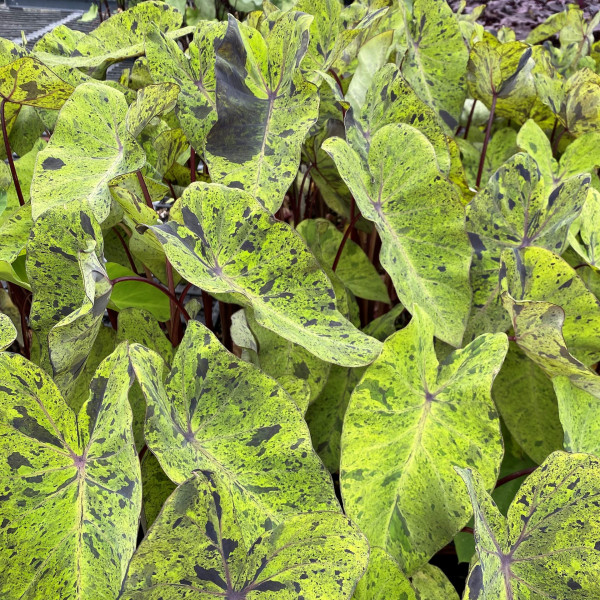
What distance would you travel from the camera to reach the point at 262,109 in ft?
2.46

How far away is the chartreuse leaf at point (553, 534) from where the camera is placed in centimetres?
48

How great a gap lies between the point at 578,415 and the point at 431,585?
0.75ft

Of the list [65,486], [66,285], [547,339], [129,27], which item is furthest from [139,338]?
[129,27]

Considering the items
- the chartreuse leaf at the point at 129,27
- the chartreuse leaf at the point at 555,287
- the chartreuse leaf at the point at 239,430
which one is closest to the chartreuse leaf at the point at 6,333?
the chartreuse leaf at the point at 239,430

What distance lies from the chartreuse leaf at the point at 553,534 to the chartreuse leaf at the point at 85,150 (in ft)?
1.59

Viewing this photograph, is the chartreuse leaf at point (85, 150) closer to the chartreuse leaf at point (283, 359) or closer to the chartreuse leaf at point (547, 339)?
the chartreuse leaf at point (283, 359)

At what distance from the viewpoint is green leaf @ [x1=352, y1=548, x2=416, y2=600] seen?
0.50 meters

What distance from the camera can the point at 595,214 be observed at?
78 centimetres

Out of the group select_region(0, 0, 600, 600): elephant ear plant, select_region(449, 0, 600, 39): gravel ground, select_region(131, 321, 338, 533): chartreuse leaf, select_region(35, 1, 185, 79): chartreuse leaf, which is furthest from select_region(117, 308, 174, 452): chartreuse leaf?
select_region(449, 0, 600, 39): gravel ground

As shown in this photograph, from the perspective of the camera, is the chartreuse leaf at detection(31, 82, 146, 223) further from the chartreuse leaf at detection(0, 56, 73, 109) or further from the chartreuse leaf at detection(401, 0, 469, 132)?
the chartreuse leaf at detection(401, 0, 469, 132)

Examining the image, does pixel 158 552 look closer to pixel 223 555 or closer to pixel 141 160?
pixel 223 555

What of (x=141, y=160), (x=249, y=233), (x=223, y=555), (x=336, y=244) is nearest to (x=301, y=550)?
(x=223, y=555)

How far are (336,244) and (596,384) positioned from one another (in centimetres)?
42

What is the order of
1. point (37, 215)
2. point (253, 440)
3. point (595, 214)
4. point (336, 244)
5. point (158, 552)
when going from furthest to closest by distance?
point (336, 244) < point (595, 214) < point (37, 215) < point (253, 440) < point (158, 552)
